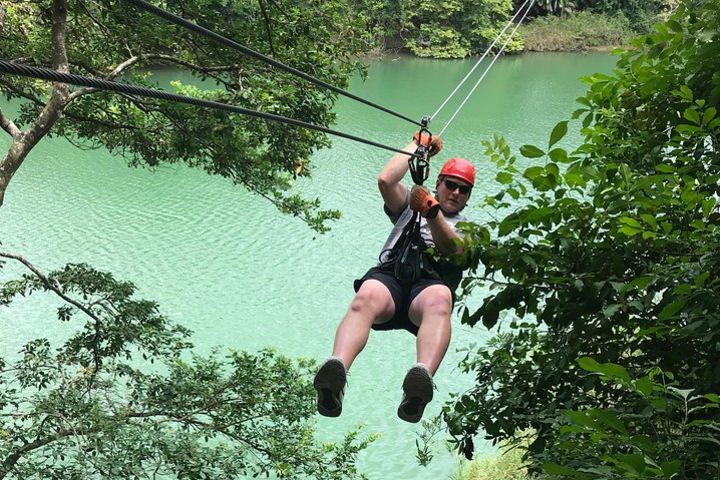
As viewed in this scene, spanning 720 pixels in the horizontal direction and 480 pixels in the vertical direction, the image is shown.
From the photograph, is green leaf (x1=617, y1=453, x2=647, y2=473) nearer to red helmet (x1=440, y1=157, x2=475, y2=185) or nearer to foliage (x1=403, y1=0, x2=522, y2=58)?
red helmet (x1=440, y1=157, x2=475, y2=185)

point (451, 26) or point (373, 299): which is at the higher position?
point (451, 26)

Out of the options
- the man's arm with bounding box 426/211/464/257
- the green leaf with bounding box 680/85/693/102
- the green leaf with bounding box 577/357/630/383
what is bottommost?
the green leaf with bounding box 577/357/630/383

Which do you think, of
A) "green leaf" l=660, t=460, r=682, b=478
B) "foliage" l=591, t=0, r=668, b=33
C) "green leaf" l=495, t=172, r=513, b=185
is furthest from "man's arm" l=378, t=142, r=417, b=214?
"foliage" l=591, t=0, r=668, b=33

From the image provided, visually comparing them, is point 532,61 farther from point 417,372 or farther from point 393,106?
point 417,372

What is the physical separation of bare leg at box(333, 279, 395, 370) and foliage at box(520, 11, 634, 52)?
117ft

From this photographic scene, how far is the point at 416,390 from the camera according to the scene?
2.62m

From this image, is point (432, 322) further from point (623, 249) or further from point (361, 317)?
point (623, 249)

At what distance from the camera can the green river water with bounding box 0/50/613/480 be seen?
8.93m

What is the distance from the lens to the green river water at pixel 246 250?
29.3ft

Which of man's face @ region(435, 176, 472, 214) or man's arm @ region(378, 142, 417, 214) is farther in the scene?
man's face @ region(435, 176, 472, 214)

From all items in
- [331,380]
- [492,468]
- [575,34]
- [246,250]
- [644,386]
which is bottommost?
[644,386]

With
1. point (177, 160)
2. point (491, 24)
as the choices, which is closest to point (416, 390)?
point (177, 160)

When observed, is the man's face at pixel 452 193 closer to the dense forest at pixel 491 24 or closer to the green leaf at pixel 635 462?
the green leaf at pixel 635 462

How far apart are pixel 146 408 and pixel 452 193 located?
2796mm
